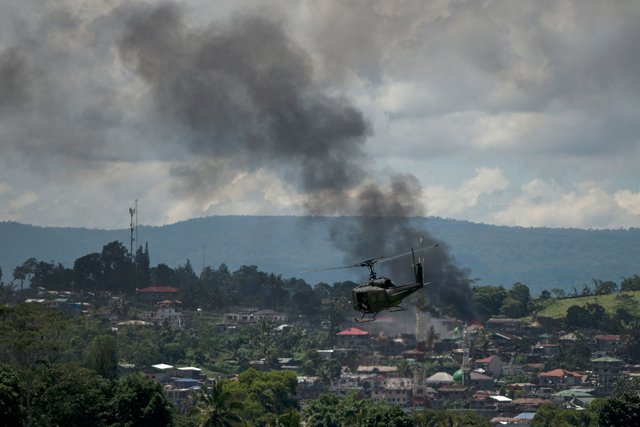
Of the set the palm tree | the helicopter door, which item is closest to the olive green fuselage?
the helicopter door

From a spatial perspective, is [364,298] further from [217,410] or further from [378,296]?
[217,410]

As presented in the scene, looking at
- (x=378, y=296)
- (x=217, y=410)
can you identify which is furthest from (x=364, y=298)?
(x=217, y=410)

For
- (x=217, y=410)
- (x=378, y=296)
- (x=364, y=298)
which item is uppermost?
(x=378, y=296)

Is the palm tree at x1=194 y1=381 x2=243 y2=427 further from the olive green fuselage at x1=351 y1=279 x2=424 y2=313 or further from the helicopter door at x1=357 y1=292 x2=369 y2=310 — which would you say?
the helicopter door at x1=357 y1=292 x2=369 y2=310

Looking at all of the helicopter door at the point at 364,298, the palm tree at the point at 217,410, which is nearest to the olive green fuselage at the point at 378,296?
the helicopter door at the point at 364,298

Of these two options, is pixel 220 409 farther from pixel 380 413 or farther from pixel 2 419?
pixel 2 419

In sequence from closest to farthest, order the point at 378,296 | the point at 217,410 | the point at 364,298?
the point at 378,296 → the point at 364,298 → the point at 217,410

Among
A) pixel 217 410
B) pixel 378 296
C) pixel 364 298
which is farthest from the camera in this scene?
pixel 217 410

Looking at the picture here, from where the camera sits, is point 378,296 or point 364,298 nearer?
point 378,296

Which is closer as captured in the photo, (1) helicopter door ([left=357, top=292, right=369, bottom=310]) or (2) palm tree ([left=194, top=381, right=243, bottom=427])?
(1) helicopter door ([left=357, top=292, right=369, bottom=310])

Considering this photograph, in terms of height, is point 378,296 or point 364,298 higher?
point 378,296

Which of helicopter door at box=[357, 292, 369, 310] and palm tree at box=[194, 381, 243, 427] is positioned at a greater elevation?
helicopter door at box=[357, 292, 369, 310]
